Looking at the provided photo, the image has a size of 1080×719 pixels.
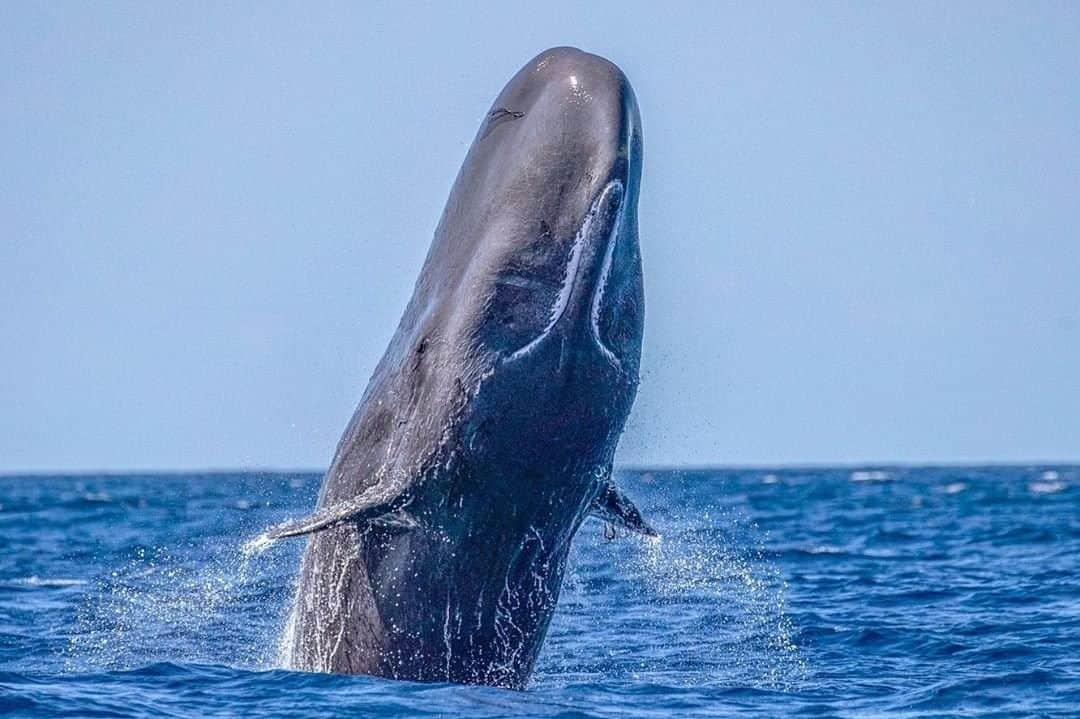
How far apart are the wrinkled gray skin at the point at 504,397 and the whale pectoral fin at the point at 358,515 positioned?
0.02 metres

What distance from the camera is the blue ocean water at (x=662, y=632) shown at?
1246 centimetres

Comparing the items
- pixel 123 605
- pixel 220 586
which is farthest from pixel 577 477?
pixel 220 586

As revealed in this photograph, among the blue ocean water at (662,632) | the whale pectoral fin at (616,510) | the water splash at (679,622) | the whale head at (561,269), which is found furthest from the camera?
the water splash at (679,622)

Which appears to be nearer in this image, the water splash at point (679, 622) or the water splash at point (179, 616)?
the water splash at point (679, 622)

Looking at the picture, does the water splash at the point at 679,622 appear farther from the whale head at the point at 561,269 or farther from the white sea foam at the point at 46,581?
the white sea foam at the point at 46,581

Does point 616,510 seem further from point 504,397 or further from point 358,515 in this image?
point 358,515

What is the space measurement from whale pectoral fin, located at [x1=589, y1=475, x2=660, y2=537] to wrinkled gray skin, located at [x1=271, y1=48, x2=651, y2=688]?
0.05 feet

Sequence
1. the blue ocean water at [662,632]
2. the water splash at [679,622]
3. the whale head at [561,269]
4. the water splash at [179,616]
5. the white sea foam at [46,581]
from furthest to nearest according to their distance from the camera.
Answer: the white sea foam at [46,581], the water splash at [179,616], the water splash at [679,622], the blue ocean water at [662,632], the whale head at [561,269]

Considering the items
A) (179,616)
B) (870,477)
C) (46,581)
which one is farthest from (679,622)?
(870,477)

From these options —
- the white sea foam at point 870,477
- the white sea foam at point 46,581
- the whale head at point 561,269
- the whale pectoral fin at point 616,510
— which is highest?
the whale head at point 561,269

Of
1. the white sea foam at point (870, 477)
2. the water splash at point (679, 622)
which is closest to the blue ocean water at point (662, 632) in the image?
the water splash at point (679, 622)

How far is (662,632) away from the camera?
59.5ft

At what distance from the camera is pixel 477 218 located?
1074 centimetres

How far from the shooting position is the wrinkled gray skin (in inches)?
404
